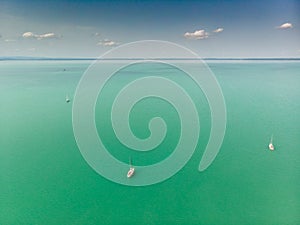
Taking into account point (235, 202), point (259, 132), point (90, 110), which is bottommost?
point (235, 202)

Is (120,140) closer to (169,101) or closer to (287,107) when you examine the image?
(169,101)

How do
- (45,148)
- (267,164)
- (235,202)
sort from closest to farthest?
(235,202)
(267,164)
(45,148)

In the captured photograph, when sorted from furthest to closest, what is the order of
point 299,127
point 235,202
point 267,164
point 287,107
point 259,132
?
point 287,107 < point 299,127 < point 259,132 < point 267,164 < point 235,202

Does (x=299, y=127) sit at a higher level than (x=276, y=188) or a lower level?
higher

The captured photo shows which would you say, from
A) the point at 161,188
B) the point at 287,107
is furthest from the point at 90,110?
the point at 287,107

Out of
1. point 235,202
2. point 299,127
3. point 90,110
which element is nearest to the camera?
point 235,202

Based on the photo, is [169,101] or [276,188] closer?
[276,188]

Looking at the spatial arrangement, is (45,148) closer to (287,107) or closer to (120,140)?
(120,140)

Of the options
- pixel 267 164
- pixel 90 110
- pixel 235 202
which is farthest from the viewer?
pixel 90 110

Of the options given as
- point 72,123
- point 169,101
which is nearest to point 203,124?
point 169,101
